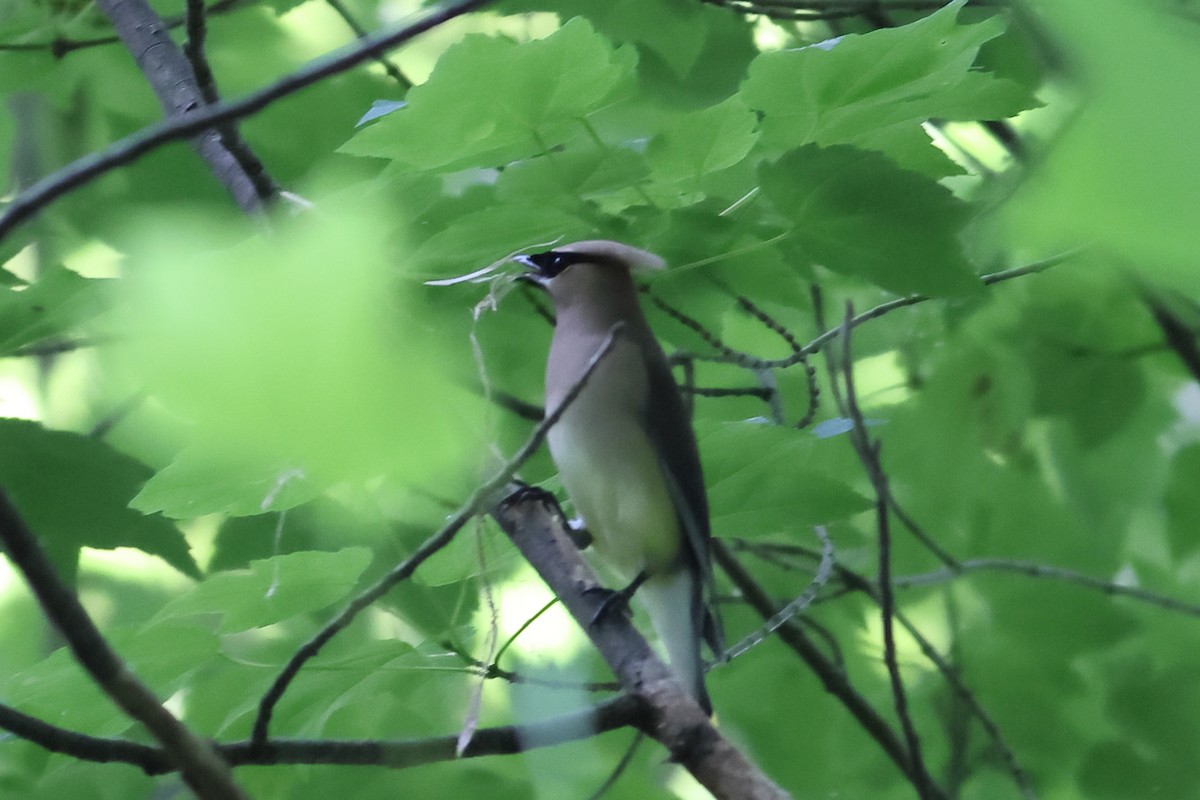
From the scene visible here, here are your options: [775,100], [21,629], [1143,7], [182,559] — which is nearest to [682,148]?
[775,100]

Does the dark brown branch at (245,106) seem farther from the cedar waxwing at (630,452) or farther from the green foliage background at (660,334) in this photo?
the cedar waxwing at (630,452)

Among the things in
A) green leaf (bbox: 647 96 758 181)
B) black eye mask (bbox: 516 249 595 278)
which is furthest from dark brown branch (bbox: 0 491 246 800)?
black eye mask (bbox: 516 249 595 278)

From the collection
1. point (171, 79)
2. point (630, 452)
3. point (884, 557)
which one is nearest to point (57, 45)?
point (171, 79)

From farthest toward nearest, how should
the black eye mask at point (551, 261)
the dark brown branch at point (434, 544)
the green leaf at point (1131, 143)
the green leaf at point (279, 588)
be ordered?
the black eye mask at point (551, 261)
the green leaf at point (279, 588)
the dark brown branch at point (434, 544)
the green leaf at point (1131, 143)

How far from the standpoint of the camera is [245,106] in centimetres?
57

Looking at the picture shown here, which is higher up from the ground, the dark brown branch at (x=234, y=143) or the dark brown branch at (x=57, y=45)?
the dark brown branch at (x=57, y=45)

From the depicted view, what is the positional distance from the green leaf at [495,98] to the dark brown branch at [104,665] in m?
0.47

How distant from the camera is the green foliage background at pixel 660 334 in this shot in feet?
1.22

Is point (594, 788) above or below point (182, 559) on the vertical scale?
below

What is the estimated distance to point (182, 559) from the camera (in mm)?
1512

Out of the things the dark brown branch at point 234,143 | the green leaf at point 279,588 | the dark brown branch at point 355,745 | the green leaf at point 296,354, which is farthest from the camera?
the dark brown branch at point 234,143

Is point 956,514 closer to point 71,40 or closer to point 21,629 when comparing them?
point 71,40

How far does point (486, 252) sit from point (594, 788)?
0.91 meters

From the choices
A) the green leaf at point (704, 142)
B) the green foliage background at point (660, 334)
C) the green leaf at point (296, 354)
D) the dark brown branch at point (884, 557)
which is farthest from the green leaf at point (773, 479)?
the green leaf at point (296, 354)
